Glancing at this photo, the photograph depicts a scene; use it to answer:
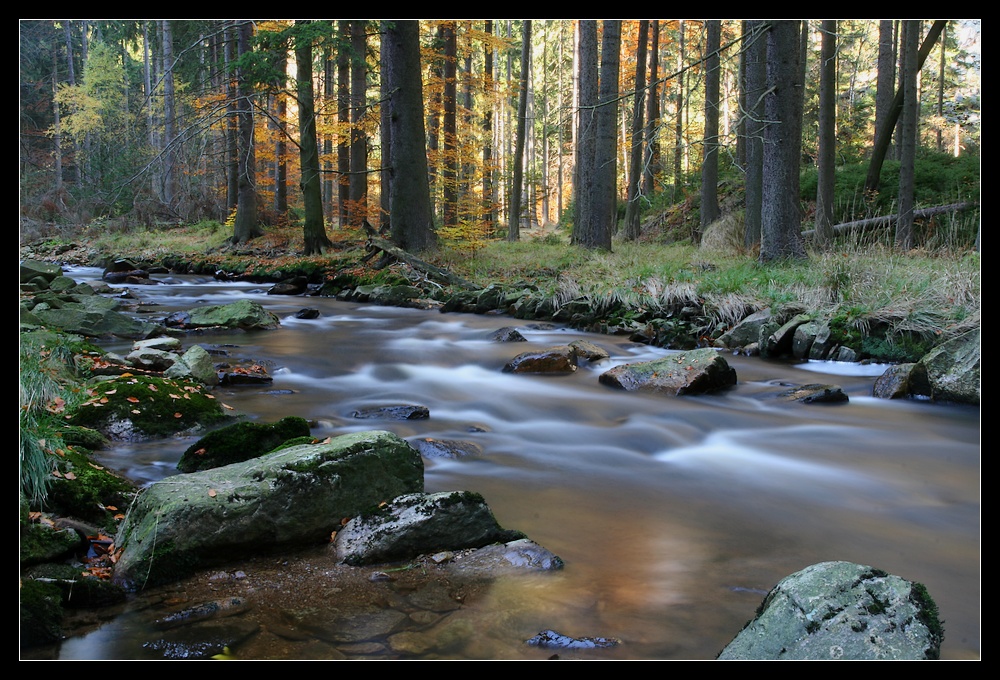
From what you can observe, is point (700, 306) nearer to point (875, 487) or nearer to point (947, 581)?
point (875, 487)

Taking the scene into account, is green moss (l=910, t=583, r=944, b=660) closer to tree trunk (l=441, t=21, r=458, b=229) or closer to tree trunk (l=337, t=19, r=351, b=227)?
tree trunk (l=337, t=19, r=351, b=227)

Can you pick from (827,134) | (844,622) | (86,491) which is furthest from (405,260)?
(844,622)

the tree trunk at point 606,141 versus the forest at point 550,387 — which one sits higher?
the tree trunk at point 606,141

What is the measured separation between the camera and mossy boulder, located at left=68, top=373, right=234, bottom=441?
17.3ft

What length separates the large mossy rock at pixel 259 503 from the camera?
3.19m

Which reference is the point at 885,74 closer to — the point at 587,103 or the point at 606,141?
the point at 606,141

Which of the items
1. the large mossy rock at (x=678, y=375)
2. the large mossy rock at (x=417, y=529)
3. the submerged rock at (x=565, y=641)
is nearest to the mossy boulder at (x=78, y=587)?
the large mossy rock at (x=417, y=529)

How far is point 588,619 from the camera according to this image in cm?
299

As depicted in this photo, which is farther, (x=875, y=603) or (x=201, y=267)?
(x=201, y=267)

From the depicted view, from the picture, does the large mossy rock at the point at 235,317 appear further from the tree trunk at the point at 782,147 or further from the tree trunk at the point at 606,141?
the tree trunk at the point at 782,147

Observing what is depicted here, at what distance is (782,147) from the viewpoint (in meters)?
11.5

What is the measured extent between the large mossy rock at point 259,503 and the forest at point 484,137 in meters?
5.85
